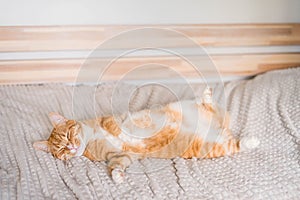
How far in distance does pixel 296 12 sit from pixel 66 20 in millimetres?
1499

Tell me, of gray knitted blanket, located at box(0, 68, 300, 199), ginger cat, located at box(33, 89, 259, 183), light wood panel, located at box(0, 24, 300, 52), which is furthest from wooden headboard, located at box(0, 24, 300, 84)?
ginger cat, located at box(33, 89, 259, 183)

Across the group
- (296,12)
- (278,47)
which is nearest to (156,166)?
(278,47)

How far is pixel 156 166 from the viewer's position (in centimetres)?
170

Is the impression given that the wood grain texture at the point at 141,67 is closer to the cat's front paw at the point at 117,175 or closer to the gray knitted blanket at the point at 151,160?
the gray knitted blanket at the point at 151,160

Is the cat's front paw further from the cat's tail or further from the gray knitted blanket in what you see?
the cat's tail

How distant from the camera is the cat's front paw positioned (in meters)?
1.57

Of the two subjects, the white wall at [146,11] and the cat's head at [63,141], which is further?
the white wall at [146,11]

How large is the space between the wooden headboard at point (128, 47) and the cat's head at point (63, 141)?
28.3 inches

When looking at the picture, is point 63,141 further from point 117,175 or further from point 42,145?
point 117,175

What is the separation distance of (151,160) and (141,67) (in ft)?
2.81

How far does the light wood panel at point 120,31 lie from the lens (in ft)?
7.43

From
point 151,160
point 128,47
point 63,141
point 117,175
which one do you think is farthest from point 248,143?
point 128,47

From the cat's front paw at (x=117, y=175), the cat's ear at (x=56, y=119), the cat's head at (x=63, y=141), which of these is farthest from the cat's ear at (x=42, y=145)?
the cat's front paw at (x=117, y=175)

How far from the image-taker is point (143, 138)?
1.70 meters
